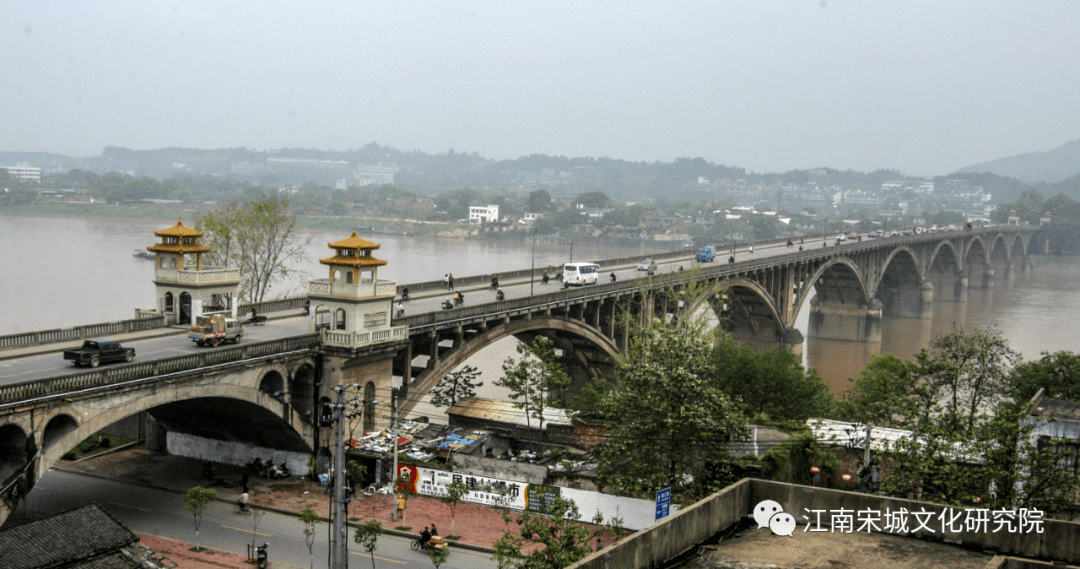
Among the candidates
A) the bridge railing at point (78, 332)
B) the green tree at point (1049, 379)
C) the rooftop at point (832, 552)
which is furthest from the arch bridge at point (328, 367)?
the green tree at point (1049, 379)

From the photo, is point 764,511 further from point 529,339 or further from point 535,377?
point 529,339

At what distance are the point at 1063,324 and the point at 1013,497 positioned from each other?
83535 millimetres

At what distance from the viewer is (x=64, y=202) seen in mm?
167000

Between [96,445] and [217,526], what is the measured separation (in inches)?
476

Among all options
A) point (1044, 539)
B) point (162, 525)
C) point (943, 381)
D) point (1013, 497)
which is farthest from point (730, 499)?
point (943, 381)

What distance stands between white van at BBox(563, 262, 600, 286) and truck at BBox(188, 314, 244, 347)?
87.3 ft

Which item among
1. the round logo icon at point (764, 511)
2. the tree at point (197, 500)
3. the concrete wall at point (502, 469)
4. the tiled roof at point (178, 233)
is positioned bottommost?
the concrete wall at point (502, 469)

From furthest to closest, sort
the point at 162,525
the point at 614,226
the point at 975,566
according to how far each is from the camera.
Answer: the point at 614,226
the point at 162,525
the point at 975,566

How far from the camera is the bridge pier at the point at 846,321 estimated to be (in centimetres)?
9625

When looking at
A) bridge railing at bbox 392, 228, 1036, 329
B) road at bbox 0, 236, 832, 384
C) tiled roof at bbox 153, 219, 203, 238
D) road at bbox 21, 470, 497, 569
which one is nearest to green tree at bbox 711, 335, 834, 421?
bridge railing at bbox 392, 228, 1036, 329

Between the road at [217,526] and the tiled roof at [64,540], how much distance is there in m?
4.79

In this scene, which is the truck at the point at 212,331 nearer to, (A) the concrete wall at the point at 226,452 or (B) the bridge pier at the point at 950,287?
(A) the concrete wall at the point at 226,452

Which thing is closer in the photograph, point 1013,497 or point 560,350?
point 1013,497

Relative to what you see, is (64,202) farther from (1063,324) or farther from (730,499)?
(730,499)
